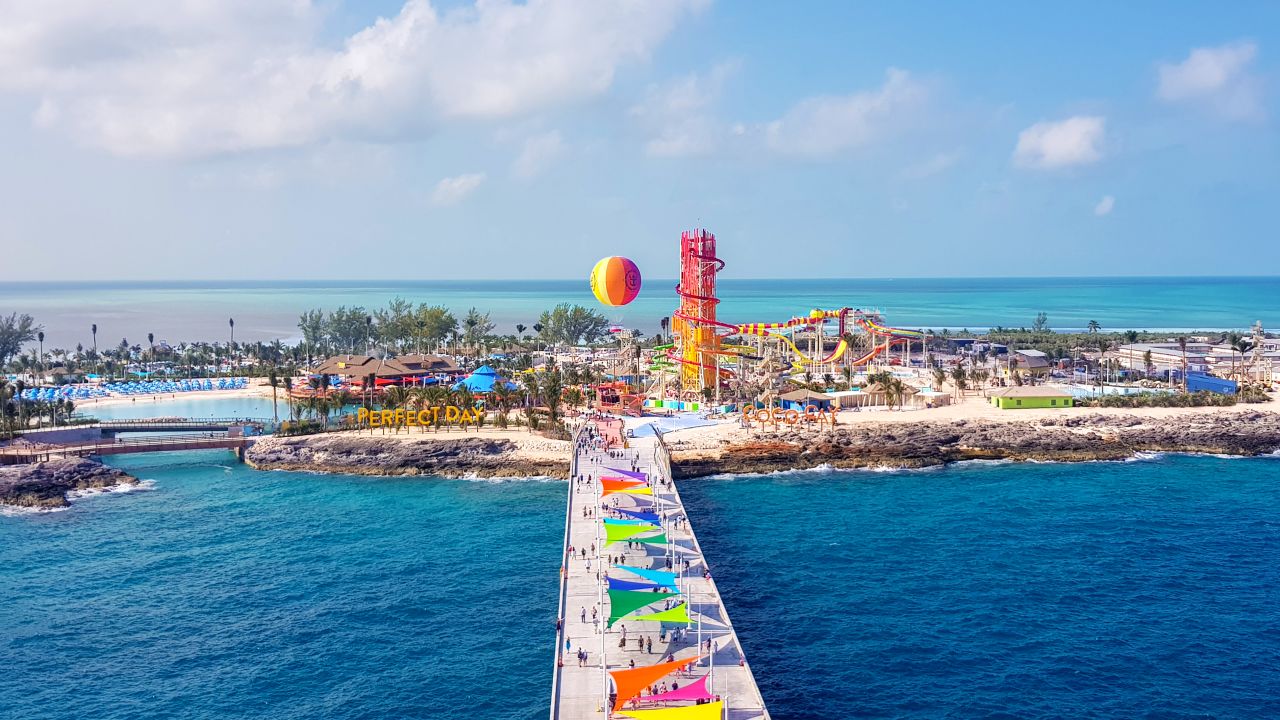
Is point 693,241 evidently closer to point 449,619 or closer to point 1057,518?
point 1057,518

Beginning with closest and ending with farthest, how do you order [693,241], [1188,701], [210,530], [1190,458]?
[1188,701] < [210,530] < [1190,458] < [693,241]

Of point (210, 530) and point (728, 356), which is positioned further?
point (728, 356)

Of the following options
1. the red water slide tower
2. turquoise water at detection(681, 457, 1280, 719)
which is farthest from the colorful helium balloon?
turquoise water at detection(681, 457, 1280, 719)

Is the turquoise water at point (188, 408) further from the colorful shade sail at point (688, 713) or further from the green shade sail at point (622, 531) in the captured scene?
the colorful shade sail at point (688, 713)

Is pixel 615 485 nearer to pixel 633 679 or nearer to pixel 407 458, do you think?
pixel 633 679

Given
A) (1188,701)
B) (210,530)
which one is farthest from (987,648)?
(210,530)

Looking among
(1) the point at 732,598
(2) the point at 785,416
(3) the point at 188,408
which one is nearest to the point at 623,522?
(1) the point at 732,598

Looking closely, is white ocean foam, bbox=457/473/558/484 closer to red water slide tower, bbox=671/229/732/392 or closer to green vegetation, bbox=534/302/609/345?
red water slide tower, bbox=671/229/732/392

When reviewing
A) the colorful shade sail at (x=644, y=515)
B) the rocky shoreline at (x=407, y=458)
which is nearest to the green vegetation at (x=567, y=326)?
the rocky shoreline at (x=407, y=458)
